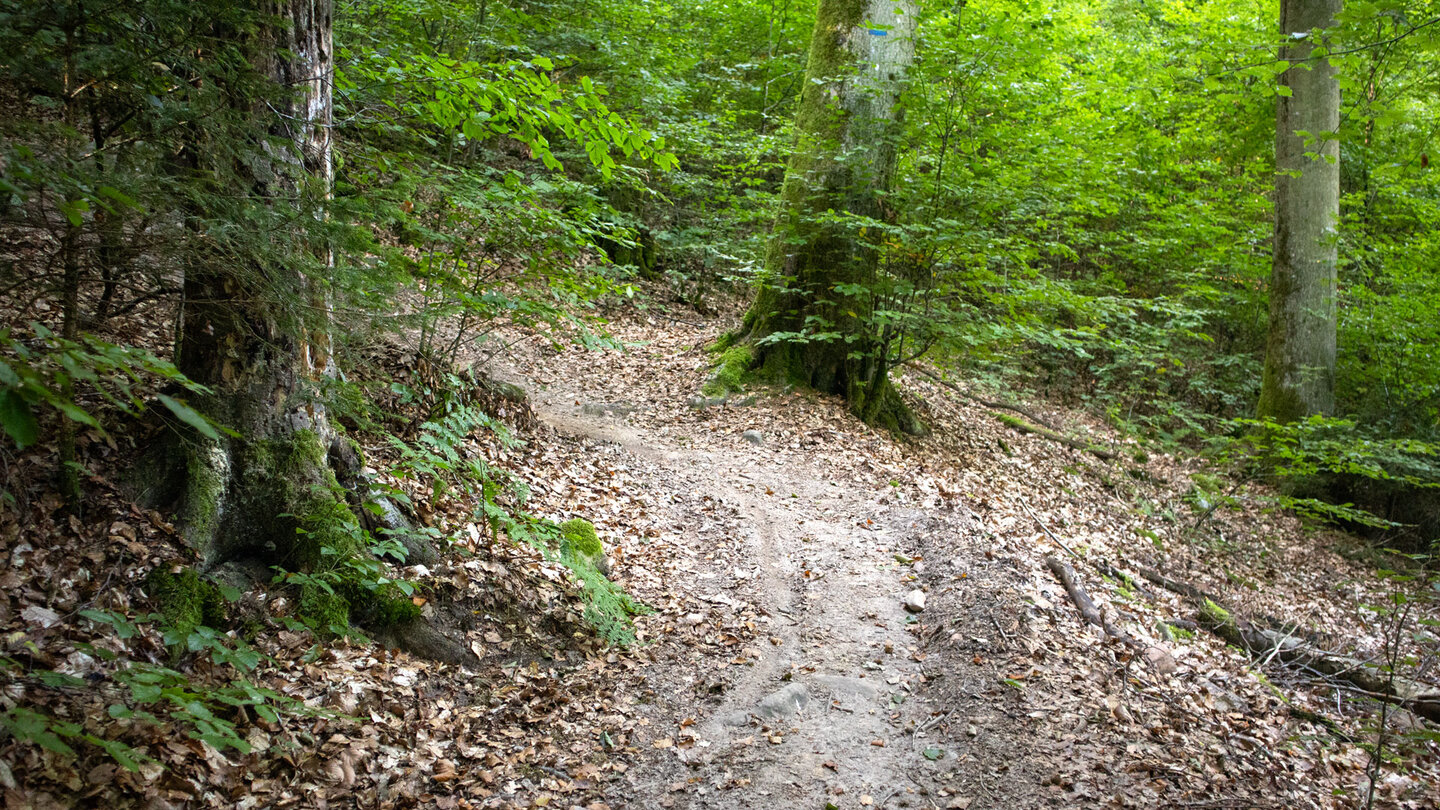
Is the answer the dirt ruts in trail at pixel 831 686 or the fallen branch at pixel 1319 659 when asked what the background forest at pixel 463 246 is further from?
the fallen branch at pixel 1319 659

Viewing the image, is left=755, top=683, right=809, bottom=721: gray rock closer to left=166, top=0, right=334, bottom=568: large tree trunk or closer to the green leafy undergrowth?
the green leafy undergrowth

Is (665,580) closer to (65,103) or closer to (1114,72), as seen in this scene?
(65,103)

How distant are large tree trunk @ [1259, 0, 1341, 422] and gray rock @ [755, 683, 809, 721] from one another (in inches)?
412

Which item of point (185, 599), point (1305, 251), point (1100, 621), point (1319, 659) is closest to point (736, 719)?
point (185, 599)

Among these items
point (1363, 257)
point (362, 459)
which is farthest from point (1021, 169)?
point (362, 459)

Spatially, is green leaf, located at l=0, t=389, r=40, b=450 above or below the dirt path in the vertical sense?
above

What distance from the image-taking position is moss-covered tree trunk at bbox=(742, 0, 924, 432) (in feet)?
31.3

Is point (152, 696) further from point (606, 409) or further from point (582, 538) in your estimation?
point (606, 409)

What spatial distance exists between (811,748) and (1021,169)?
283 inches

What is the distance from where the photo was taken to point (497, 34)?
1052 centimetres

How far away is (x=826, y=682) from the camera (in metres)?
4.49

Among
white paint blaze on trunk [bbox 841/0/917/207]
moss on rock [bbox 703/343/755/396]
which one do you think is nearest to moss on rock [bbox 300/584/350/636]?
moss on rock [bbox 703/343/755/396]

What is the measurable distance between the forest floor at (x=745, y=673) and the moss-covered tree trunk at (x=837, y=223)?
211 centimetres

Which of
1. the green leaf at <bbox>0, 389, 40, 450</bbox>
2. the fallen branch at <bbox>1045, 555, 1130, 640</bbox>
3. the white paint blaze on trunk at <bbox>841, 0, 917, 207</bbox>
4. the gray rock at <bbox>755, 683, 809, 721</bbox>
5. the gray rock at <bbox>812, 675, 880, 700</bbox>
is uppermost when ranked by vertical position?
the white paint blaze on trunk at <bbox>841, 0, 917, 207</bbox>
